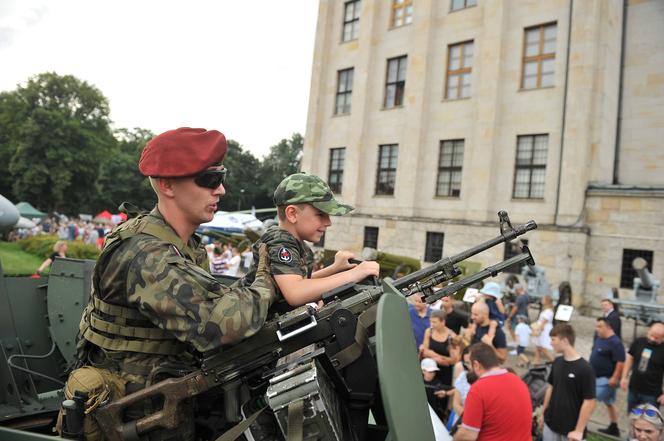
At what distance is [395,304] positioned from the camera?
1.75 meters

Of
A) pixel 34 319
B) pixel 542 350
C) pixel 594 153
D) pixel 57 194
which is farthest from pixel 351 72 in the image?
pixel 57 194

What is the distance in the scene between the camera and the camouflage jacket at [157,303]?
5.99 ft

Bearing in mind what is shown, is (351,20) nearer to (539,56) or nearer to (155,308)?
(539,56)

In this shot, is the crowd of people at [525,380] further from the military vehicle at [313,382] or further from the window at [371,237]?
the window at [371,237]

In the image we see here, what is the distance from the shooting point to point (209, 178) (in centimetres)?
210

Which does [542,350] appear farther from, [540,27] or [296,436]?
[540,27]

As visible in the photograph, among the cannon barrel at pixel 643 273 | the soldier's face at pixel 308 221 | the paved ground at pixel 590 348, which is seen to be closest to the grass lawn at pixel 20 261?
the paved ground at pixel 590 348

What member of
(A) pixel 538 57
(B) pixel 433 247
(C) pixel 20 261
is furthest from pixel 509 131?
(C) pixel 20 261

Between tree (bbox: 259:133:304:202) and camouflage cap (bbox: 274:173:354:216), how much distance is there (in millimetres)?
66014

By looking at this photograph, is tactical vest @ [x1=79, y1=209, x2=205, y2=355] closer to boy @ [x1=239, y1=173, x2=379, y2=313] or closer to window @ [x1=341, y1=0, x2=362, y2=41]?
boy @ [x1=239, y1=173, x2=379, y2=313]

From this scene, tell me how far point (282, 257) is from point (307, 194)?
41cm

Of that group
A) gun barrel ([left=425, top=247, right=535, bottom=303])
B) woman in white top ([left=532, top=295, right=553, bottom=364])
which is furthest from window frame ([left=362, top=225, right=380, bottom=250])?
gun barrel ([left=425, top=247, right=535, bottom=303])

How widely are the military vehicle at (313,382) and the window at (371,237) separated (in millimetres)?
20732

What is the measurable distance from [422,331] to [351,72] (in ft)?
69.1
